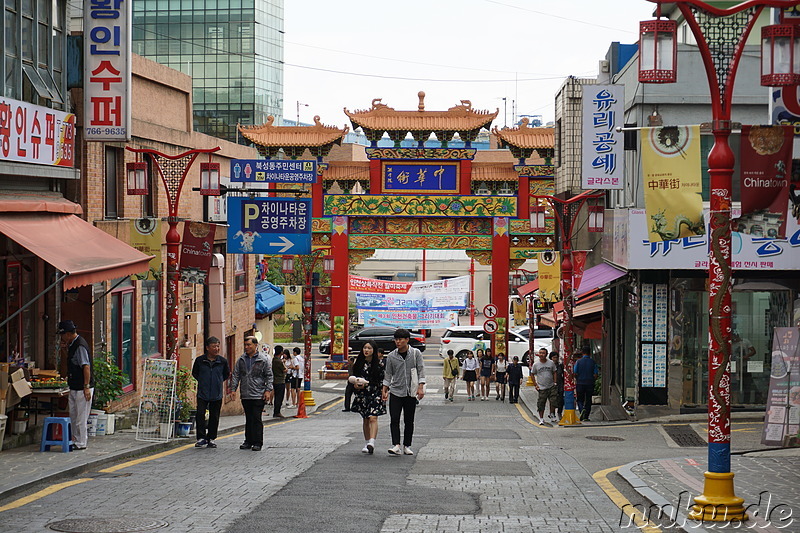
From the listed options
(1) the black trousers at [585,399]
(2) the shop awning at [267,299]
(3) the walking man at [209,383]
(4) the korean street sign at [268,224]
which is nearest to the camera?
(3) the walking man at [209,383]

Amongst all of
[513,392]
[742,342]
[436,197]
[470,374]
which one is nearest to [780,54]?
[742,342]

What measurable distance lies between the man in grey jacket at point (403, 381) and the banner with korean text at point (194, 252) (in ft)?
17.8

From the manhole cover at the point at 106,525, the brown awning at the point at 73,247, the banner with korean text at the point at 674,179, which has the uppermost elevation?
the banner with korean text at the point at 674,179

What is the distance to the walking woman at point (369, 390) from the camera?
14.5 meters

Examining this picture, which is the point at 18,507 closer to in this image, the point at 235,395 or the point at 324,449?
the point at 324,449

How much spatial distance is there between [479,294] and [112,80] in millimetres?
57390

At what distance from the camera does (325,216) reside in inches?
1554

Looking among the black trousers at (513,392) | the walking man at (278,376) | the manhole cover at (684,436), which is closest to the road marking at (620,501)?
the manhole cover at (684,436)

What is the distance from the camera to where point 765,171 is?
1080 cm

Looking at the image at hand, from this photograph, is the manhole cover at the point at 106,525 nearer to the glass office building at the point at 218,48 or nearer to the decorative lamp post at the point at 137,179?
the decorative lamp post at the point at 137,179

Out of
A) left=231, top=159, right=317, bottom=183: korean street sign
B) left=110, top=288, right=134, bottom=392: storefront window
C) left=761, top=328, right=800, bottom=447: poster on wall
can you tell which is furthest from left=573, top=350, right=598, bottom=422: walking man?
left=110, top=288, right=134, bottom=392: storefront window

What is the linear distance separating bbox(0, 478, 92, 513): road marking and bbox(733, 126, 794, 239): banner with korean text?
753 centimetres

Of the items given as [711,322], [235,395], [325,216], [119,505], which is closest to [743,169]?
[711,322]

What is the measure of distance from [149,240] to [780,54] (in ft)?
35.8
